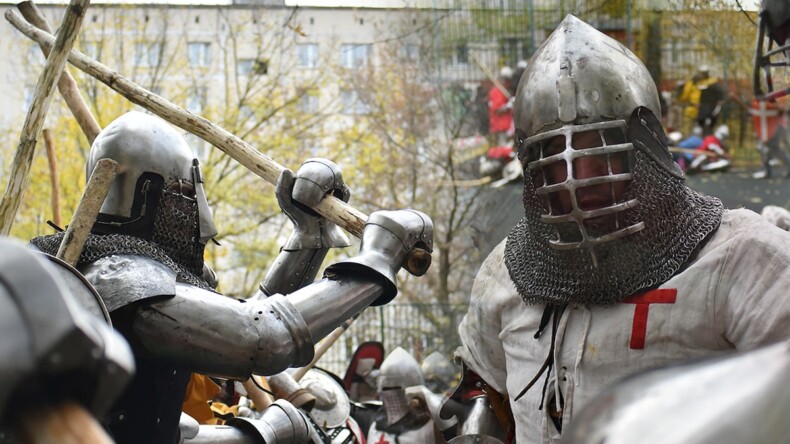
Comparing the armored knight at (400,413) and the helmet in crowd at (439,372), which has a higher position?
the armored knight at (400,413)

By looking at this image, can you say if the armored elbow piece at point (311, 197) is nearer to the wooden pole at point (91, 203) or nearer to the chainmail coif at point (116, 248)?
the chainmail coif at point (116, 248)

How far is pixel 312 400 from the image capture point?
7148mm

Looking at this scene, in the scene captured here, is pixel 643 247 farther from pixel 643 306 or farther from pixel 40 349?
pixel 40 349

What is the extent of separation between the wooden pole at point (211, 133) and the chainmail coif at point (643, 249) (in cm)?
95

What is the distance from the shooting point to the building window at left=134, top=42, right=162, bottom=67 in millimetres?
19625

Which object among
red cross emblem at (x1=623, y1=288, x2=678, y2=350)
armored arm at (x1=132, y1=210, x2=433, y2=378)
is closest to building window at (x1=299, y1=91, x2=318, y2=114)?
armored arm at (x1=132, y1=210, x2=433, y2=378)

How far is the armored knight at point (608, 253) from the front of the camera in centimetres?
346

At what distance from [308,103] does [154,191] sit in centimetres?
1635

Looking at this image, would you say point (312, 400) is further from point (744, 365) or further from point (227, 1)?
point (227, 1)

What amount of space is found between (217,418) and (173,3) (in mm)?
13737

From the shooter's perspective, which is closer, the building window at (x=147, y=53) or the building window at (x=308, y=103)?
the building window at (x=147, y=53)

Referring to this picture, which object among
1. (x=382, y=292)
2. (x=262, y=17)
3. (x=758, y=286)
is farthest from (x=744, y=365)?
(x=262, y=17)

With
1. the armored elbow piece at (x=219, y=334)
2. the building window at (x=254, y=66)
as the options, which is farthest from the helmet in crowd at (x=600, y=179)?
the building window at (x=254, y=66)

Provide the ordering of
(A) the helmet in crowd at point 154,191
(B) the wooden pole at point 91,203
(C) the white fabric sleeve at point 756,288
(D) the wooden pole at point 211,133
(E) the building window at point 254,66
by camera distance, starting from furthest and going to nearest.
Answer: (E) the building window at point 254,66 → (D) the wooden pole at point 211,133 → (A) the helmet in crowd at point 154,191 → (B) the wooden pole at point 91,203 → (C) the white fabric sleeve at point 756,288
